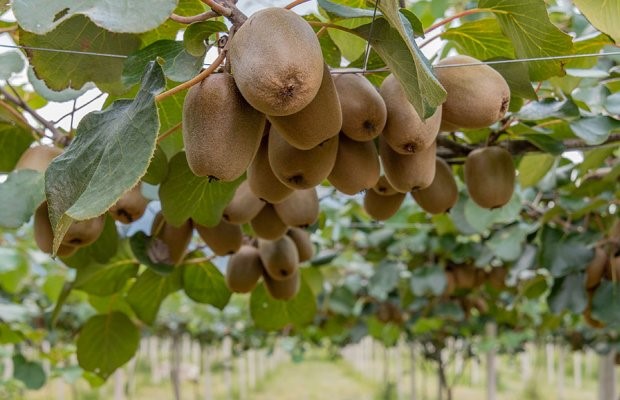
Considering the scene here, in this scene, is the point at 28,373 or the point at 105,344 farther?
the point at 28,373

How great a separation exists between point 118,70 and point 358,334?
4652 mm

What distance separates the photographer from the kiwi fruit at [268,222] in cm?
124

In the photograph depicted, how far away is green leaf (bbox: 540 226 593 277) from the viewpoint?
1973 millimetres

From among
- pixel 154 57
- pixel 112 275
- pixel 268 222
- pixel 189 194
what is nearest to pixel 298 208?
pixel 268 222

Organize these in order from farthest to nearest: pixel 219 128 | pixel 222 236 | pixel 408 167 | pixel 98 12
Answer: pixel 222 236 → pixel 408 167 → pixel 219 128 → pixel 98 12

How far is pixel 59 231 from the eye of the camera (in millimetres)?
662

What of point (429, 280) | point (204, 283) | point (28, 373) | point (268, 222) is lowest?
point (429, 280)

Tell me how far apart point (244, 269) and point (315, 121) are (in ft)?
2.90

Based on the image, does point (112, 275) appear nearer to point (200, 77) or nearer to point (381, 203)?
point (381, 203)

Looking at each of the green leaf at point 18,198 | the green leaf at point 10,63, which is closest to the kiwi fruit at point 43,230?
the green leaf at point 18,198

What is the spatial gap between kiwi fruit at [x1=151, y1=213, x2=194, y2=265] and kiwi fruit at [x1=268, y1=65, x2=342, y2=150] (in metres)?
0.65

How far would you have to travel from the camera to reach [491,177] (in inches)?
46.1

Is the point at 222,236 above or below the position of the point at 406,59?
below

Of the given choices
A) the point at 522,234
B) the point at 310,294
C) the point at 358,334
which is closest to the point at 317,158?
the point at 310,294
